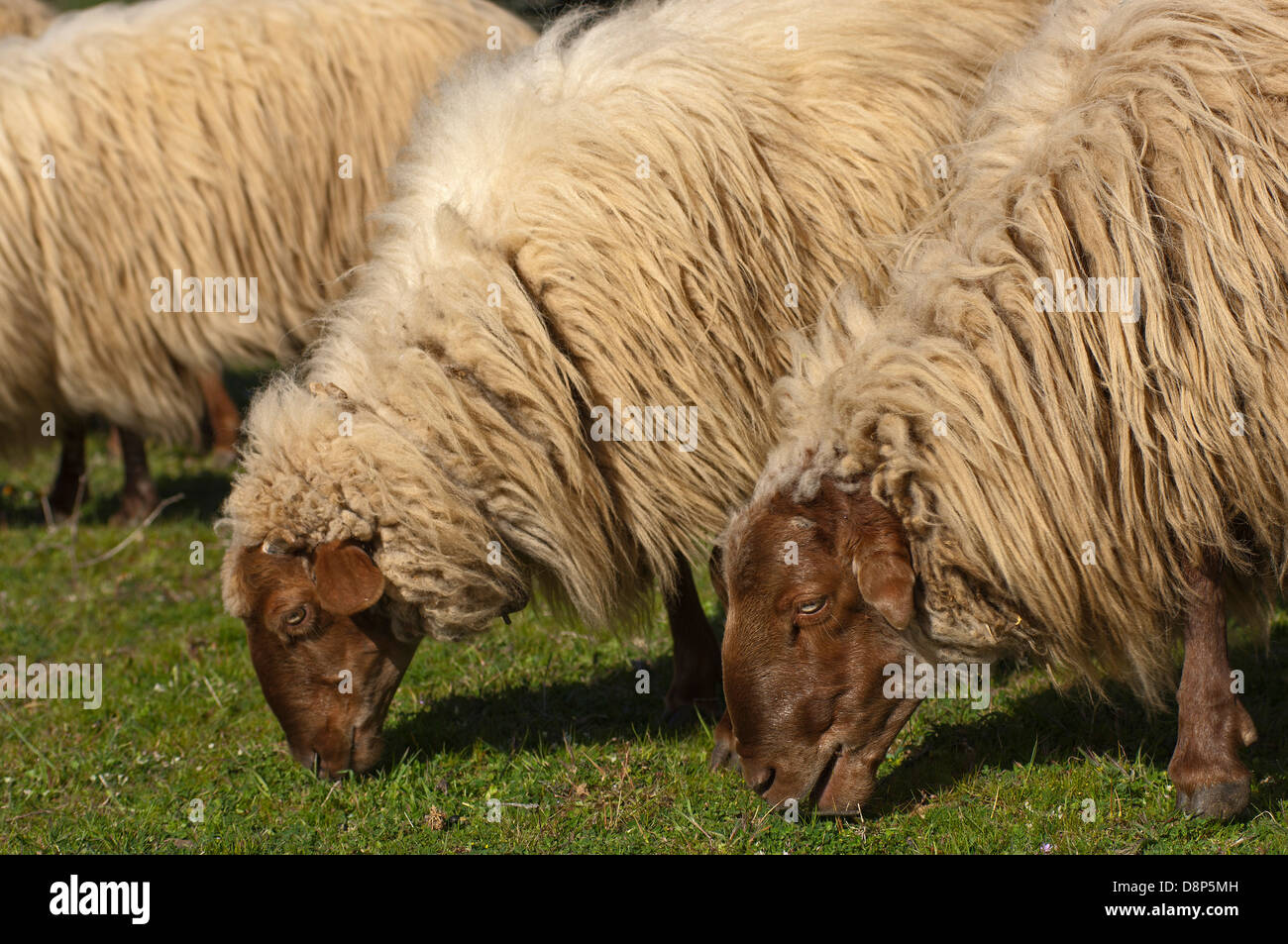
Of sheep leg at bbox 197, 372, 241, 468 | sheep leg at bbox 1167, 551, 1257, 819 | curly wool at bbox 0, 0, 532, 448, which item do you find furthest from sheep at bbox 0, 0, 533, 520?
sheep leg at bbox 1167, 551, 1257, 819

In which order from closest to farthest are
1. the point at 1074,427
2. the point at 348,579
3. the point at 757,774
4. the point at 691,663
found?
the point at 1074,427 → the point at 757,774 → the point at 348,579 → the point at 691,663

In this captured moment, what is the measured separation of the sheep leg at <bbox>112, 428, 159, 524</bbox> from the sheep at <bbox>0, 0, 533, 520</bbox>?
2.94ft

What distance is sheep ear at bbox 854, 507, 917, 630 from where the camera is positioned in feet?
11.4

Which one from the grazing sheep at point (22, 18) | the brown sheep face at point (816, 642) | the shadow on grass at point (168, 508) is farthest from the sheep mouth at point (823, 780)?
the grazing sheep at point (22, 18)

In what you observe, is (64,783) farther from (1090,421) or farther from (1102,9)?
(1102,9)

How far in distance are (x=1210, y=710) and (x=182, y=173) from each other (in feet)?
16.3

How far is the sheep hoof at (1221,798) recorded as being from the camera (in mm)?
3625

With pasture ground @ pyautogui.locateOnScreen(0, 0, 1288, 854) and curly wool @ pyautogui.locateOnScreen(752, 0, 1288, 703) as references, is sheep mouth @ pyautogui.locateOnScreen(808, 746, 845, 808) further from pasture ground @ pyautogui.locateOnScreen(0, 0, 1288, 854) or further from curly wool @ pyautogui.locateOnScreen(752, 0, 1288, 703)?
curly wool @ pyautogui.locateOnScreen(752, 0, 1288, 703)

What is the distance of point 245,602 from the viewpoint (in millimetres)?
4180

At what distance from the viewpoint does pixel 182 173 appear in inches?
253
